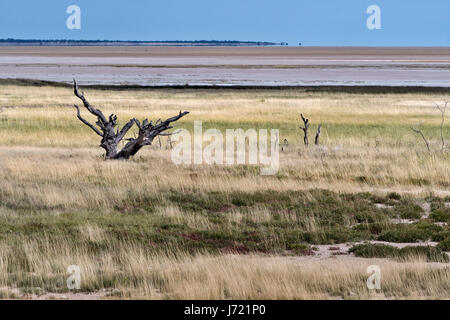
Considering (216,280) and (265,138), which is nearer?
(216,280)

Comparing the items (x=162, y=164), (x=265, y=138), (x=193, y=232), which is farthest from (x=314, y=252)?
(x=265, y=138)

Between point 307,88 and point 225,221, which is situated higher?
point 307,88

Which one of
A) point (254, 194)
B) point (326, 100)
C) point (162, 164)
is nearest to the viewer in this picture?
point (254, 194)

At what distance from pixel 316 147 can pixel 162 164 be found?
289 inches

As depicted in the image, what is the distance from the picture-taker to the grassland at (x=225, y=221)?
11.0 m

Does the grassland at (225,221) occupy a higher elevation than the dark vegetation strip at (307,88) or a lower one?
lower

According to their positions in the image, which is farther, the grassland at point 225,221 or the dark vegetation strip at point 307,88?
the dark vegetation strip at point 307,88

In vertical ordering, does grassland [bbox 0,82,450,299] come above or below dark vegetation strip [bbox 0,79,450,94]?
below

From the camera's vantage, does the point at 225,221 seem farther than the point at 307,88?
No

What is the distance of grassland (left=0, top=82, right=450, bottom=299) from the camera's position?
11.0 m

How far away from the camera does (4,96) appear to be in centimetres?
5888

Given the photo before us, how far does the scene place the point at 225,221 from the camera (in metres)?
16.0

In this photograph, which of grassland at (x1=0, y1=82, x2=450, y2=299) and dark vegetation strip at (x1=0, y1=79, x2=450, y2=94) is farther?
dark vegetation strip at (x1=0, y1=79, x2=450, y2=94)
